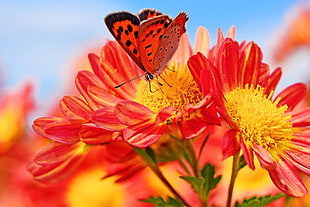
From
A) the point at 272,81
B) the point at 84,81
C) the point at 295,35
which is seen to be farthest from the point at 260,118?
the point at 295,35

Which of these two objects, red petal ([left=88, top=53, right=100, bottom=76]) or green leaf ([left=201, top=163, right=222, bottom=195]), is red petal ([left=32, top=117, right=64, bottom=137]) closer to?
red petal ([left=88, top=53, right=100, bottom=76])

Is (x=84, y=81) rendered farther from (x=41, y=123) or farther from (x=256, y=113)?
(x=256, y=113)

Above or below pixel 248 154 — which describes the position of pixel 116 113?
above

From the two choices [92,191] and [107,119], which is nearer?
[107,119]

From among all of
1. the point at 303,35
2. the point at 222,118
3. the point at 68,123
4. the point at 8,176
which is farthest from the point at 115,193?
the point at 303,35

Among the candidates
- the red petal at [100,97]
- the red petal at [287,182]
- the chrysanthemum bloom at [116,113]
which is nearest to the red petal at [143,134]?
the chrysanthemum bloom at [116,113]

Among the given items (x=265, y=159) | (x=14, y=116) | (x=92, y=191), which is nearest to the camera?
(x=265, y=159)

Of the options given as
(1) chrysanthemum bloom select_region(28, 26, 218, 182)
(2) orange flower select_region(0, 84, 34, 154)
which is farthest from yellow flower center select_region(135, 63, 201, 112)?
(2) orange flower select_region(0, 84, 34, 154)
